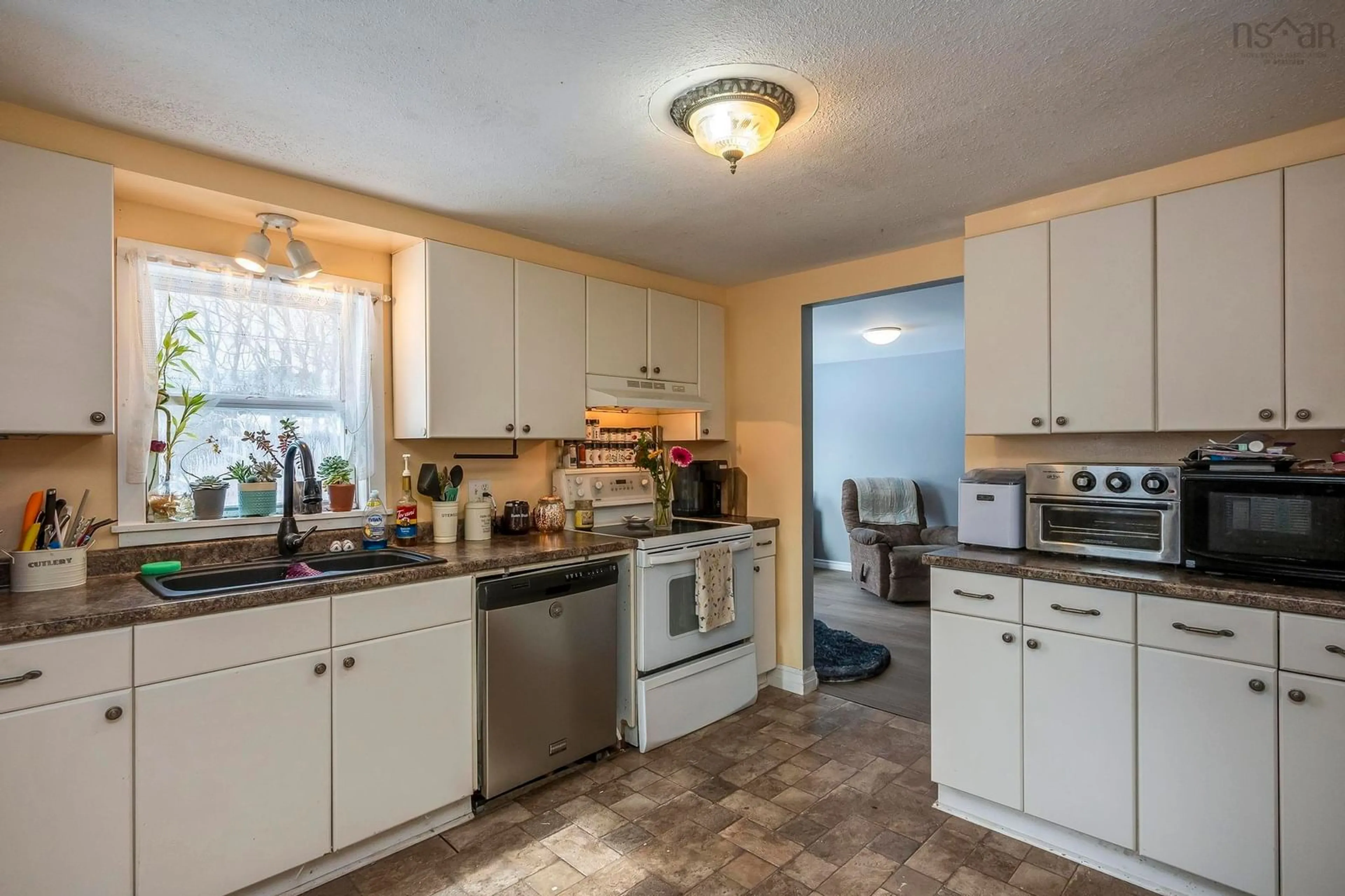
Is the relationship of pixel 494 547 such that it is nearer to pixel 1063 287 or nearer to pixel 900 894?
pixel 900 894

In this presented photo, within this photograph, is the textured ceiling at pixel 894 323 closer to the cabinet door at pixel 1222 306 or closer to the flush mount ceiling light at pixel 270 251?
the cabinet door at pixel 1222 306

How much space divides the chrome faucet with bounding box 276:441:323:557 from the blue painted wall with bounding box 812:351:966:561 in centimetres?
457

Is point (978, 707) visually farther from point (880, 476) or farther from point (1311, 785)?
point (880, 476)

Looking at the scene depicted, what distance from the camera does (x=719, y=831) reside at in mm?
2273

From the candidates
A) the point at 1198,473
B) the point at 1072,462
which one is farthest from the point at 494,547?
the point at 1198,473

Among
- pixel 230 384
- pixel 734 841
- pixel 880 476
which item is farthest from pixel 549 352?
pixel 880 476

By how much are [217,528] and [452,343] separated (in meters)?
1.11

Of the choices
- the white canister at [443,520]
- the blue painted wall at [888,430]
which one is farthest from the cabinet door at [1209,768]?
the blue painted wall at [888,430]

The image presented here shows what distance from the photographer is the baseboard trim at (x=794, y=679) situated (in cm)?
361

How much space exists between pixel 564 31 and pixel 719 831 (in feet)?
8.30

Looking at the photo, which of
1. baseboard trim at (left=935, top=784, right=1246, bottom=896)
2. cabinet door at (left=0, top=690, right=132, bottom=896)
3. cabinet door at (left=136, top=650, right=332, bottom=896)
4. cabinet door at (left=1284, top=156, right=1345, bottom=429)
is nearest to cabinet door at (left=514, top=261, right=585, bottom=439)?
cabinet door at (left=136, top=650, right=332, bottom=896)

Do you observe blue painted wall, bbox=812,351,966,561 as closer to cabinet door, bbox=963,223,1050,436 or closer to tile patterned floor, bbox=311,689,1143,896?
cabinet door, bbox=963,223,1050,436

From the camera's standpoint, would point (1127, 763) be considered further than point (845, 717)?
No

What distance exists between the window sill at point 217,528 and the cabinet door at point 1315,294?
344cm
